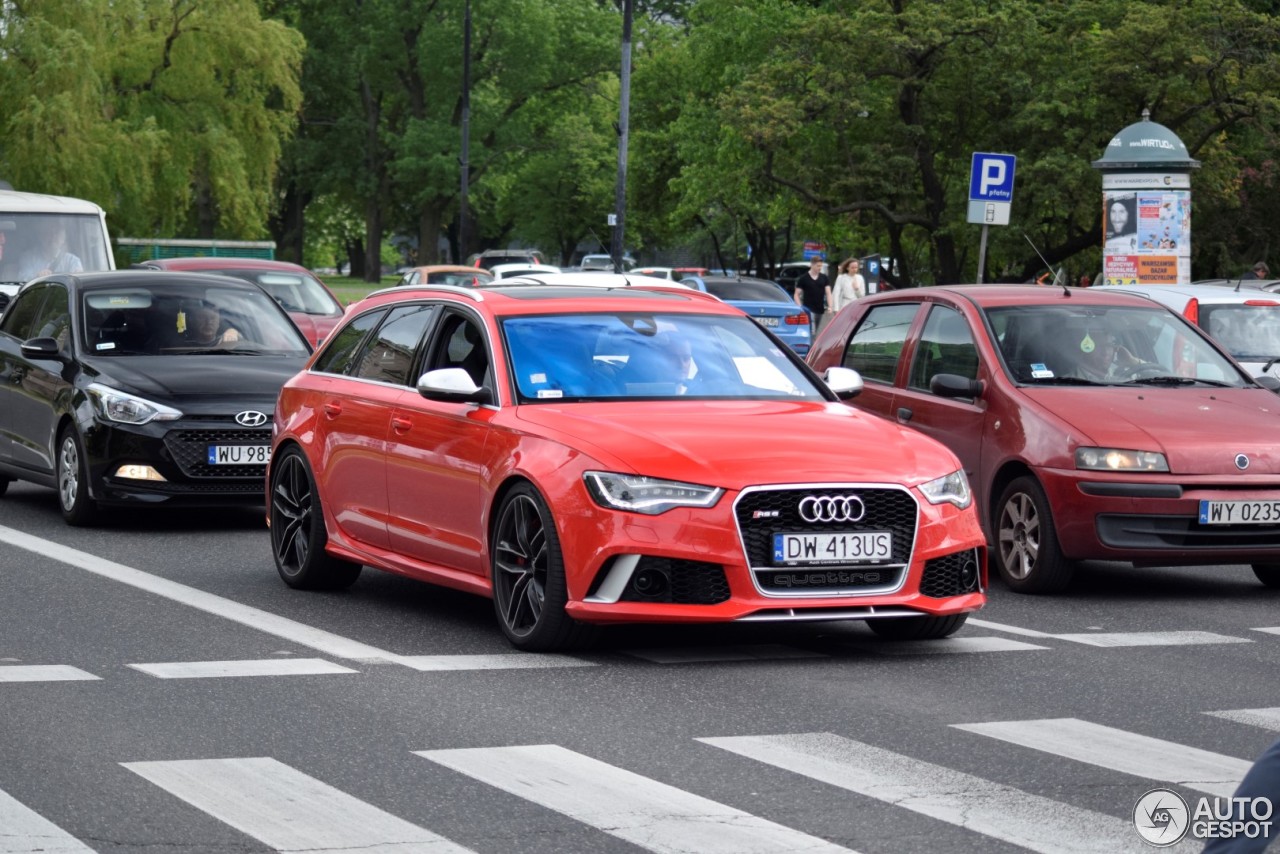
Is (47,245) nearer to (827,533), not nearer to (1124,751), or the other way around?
(827,533)

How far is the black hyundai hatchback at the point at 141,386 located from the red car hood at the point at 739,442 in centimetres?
491

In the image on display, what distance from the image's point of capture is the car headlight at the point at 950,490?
8766mm

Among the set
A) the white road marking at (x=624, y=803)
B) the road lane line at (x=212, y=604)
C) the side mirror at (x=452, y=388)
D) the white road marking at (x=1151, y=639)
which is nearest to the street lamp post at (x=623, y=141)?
the road lane line at (x=212, y=604)

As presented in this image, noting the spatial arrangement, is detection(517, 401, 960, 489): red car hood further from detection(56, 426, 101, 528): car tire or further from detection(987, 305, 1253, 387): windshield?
detection(56, 426, 101, 528): car tire

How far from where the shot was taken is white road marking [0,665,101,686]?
8109 millimetres

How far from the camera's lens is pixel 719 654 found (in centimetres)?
888

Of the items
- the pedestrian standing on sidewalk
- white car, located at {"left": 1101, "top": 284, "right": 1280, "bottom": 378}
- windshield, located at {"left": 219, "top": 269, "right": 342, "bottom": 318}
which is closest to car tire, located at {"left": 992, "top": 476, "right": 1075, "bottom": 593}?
white car, located at {"left": 1101, "top": 284, "right": 1280, "bottom": 378}

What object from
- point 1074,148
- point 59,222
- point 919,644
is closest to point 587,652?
point 919,644

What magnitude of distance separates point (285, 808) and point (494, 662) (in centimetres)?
272

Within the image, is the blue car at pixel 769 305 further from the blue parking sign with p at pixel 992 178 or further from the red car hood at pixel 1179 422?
the red car hood at pixel 1179 422

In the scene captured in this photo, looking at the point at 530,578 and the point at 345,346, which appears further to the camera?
the point at 345,346

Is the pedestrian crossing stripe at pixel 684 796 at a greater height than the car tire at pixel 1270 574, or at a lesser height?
greater

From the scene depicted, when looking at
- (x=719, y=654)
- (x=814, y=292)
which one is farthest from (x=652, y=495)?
(x=814, y=292)

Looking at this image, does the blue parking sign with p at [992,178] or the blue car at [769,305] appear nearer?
the blue parking sign with p at [992,178]
